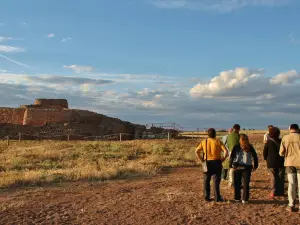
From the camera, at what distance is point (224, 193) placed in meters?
9.42

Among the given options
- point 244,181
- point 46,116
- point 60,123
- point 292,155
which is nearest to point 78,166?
point 244,181

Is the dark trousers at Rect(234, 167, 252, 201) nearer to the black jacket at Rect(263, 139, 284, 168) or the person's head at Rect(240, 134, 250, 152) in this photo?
the person's head at Rect(240, 134, 250, 152)

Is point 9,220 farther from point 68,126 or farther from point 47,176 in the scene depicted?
point 68,126

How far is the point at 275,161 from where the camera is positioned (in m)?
8.65

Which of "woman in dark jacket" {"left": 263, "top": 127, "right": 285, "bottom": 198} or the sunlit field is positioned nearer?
"woman in dark jacket" {"left": 263, "top": 127, "right": 285, "bottom": 198}

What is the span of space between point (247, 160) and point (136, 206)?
8.48 ft

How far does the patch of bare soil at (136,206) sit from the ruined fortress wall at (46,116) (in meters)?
32.7

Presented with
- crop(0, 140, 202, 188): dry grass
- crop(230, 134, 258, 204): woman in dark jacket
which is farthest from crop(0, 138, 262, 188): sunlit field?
crop(230, 134, 258, 204): woman in dark jacket

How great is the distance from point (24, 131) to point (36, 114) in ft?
10.5

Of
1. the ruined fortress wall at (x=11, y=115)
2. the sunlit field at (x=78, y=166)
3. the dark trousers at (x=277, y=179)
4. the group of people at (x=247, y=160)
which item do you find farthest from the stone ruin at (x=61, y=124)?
the group of people at (x=247, y=160)

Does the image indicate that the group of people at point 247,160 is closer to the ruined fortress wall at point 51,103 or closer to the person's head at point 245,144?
the person's head at point 245,144

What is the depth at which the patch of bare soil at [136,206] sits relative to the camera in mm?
7199

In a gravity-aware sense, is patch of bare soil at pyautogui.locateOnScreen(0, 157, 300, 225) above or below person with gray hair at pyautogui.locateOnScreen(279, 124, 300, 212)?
below

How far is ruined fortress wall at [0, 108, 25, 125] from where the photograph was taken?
147ft
